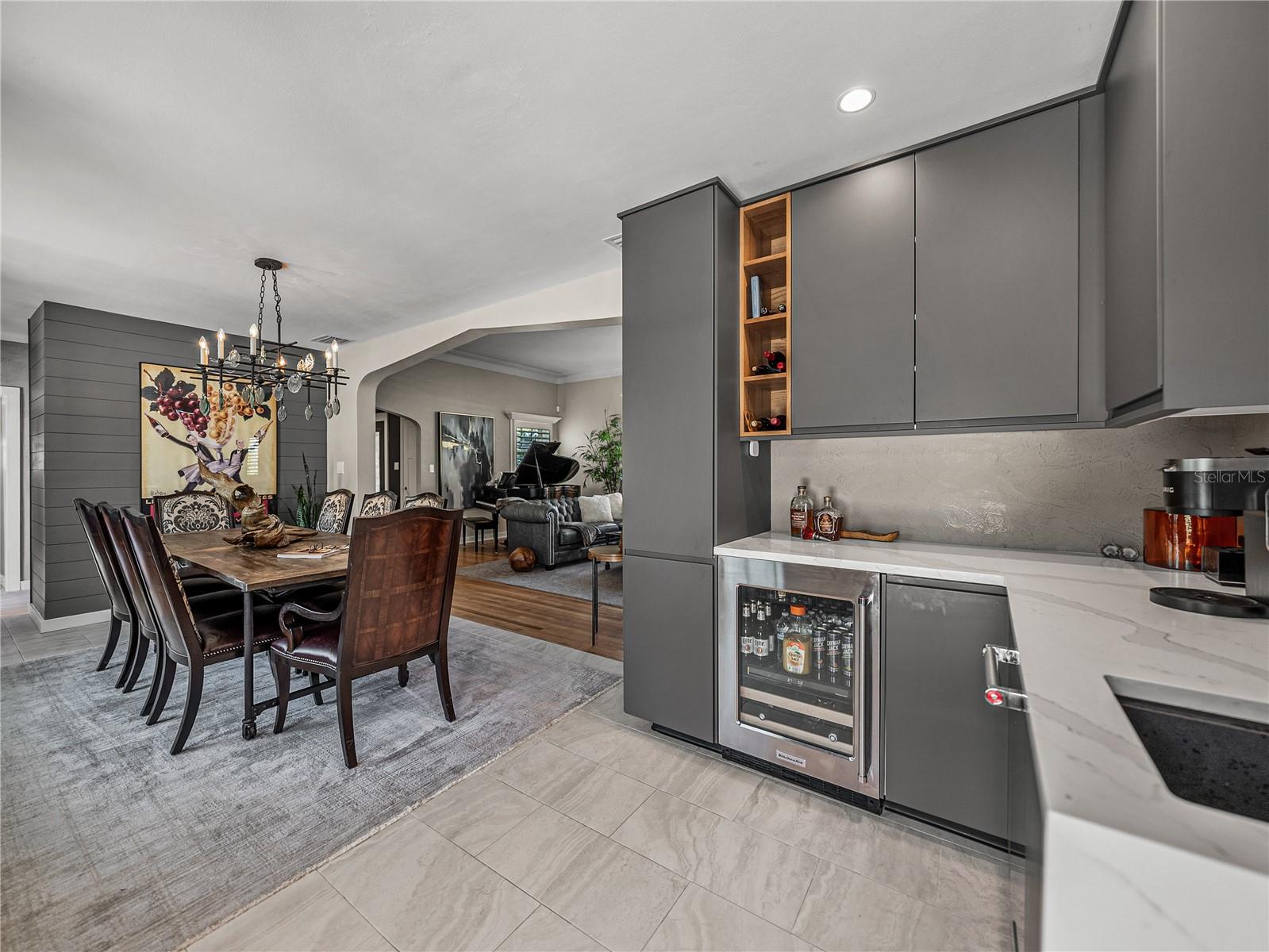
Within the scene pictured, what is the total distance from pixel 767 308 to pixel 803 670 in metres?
1.63

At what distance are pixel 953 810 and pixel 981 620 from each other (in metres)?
0.66

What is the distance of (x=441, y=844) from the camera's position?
1761 millimetres

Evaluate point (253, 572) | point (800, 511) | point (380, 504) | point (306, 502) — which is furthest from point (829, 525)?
point (306, 502)

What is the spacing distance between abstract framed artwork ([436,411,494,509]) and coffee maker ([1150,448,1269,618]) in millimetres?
7176

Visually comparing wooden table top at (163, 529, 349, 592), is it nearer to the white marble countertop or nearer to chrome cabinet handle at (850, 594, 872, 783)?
chrome cabinet handle at (850, 594, 872, 783)

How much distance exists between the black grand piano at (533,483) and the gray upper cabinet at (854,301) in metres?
5.48

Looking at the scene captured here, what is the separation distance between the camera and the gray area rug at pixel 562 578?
5.05m

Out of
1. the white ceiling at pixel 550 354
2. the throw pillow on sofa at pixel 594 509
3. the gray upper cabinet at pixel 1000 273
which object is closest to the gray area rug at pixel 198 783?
the gray upper cabinet at pixel 1000 273

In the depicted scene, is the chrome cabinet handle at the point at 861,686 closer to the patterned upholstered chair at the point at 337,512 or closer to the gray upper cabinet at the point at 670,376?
the gray upper cabinet at the point at 670,376

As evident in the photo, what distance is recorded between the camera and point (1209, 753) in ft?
2.68

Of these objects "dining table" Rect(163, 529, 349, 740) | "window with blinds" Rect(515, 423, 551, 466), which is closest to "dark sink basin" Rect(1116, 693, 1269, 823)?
"dining table" Rect(163, 529, 349, 740)

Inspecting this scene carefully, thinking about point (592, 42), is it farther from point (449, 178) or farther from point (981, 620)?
point (981, 620)

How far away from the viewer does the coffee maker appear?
120 centimetres

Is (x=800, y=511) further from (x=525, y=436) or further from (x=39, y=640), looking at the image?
(x=525, y=436)
